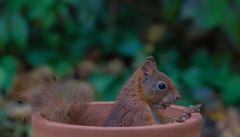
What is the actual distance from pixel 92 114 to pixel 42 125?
21 cm

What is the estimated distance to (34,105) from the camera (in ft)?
5.25

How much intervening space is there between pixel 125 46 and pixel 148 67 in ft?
6.15

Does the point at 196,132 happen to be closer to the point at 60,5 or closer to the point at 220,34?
the point at 60,5

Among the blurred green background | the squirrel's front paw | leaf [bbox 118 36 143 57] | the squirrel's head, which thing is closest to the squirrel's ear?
the squirrel's head

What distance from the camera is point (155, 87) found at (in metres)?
1.59

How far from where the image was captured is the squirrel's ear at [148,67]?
5.22 feet

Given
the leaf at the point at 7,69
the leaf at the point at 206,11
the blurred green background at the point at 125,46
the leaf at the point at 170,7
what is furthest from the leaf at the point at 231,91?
the leaf at the point at 7,69

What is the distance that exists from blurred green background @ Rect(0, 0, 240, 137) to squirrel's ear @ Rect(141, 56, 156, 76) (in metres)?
1.40

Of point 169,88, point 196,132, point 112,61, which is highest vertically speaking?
point 112,61

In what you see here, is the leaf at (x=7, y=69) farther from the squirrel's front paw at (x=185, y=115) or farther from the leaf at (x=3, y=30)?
the squirrel's front paw at (x=185, y=115)

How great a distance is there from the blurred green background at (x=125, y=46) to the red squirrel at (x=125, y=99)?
4.43ft

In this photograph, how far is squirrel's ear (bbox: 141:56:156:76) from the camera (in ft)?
5.22

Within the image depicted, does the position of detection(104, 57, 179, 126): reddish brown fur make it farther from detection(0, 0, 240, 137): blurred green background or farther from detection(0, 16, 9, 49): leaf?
detection(0, 16, 9, 49): leaf

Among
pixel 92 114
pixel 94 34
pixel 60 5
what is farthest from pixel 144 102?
pixel 94 34
